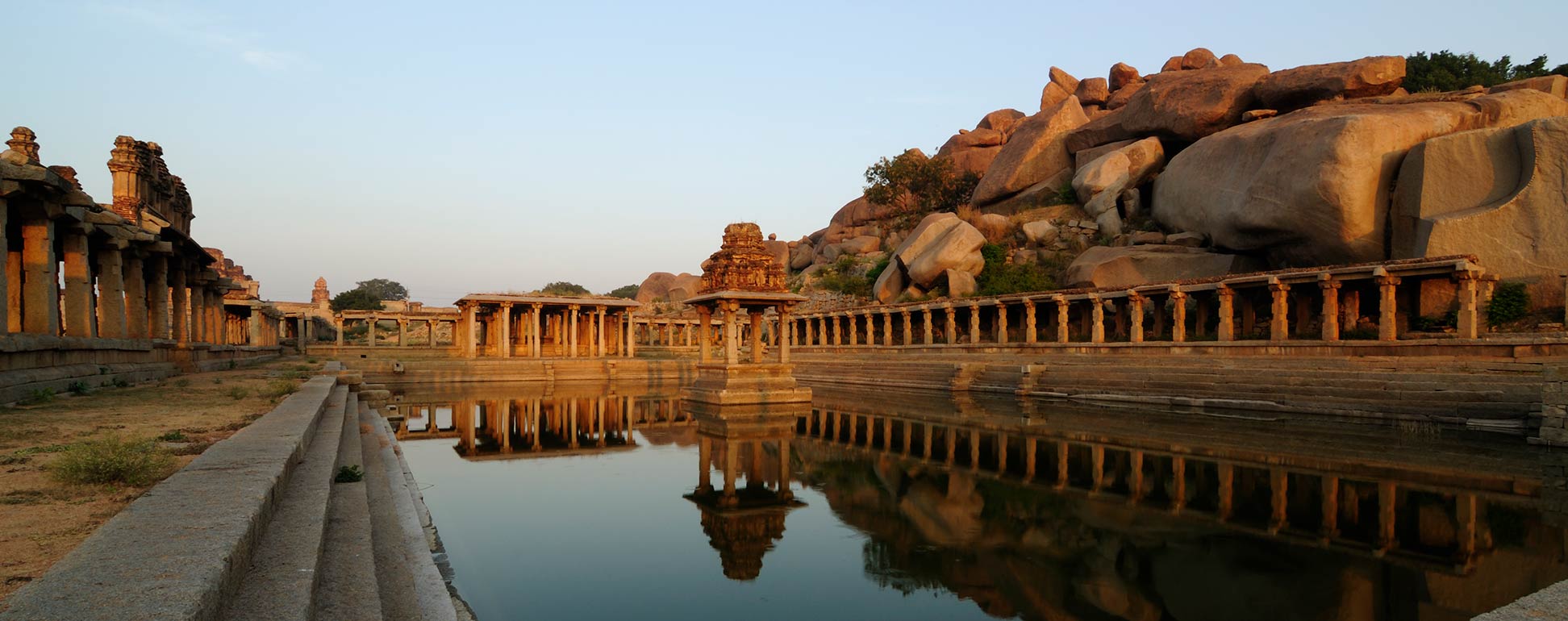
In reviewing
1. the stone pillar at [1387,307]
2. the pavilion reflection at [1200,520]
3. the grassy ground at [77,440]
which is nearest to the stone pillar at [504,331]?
the grassy ground at [77,440]

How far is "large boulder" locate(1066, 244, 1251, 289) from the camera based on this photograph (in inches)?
1320

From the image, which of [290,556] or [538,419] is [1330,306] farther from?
[290,556]

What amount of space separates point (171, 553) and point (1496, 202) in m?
31.2

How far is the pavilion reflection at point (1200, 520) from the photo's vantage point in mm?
6680

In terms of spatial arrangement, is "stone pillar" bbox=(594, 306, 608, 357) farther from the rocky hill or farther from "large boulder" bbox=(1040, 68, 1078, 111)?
"large boulder" bbox=(1040, 68, 1078, 111)

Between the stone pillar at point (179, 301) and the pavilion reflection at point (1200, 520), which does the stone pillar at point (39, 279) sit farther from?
the pavilion reflection at point (1200, 520)

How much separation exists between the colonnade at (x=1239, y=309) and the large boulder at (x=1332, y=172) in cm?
249

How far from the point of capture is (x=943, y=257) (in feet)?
138

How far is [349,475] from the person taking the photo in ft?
26.2

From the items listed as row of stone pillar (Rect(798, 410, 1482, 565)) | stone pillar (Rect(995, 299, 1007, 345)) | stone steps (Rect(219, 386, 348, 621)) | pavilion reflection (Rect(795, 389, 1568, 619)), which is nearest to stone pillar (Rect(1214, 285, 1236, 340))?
pavilion reflection (Rect(795, 389, 1568, 619))

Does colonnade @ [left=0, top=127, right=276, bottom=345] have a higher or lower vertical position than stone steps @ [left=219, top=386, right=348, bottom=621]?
higher

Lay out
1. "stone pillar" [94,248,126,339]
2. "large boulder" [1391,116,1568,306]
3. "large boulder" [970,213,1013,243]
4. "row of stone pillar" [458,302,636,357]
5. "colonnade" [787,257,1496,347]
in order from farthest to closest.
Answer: "large boulder" [970,213,1013,243], "row of stone pillar" [458,302,636,357], "large boulder" [1391,116,1568,306], "colonnade" [787,257,1496,347], "stone pillar" [94,248,126,339]

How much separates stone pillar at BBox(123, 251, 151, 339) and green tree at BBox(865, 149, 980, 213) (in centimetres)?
4733

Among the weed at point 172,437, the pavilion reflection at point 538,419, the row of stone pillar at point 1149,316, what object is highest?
the row of stone pillar at point 1149,316
